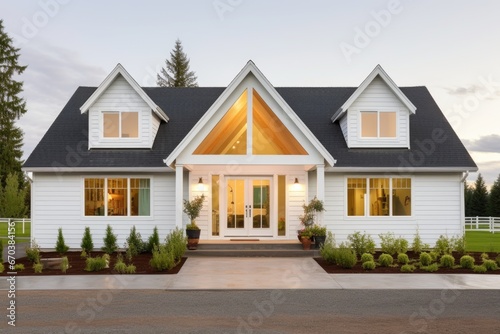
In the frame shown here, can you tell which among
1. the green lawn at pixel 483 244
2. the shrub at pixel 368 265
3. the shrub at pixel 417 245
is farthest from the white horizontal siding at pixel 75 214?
the green lawn at pixel 483 244

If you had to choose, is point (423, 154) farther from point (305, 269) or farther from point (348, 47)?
point (305, 269)

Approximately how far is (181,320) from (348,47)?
12.8m

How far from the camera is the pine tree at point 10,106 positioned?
2026 inches

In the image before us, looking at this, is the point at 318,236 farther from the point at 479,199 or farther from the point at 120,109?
the point at 479,199

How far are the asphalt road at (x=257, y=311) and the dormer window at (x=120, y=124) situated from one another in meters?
10.2

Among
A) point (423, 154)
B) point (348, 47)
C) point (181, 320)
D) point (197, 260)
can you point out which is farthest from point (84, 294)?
point (423, 154)

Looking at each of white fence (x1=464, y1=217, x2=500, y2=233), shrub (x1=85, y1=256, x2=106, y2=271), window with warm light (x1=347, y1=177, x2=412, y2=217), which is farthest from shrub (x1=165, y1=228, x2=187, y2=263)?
white fence (x1=464, y1=217, x2=500, y2=233)

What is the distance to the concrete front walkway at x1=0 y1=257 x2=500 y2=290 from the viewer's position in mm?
12305

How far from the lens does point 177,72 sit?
6506 cm

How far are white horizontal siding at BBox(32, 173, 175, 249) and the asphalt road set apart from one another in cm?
871

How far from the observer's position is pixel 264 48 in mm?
21719

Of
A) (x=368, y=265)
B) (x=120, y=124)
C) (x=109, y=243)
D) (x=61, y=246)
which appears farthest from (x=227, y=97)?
(x=61, y=246)

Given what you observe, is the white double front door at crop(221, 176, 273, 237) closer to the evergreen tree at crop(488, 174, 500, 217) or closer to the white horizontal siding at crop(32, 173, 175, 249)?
the white horizontal siding at crop(32, 173, 175, 249)

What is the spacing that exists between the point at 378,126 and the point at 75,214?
12.4 meters
